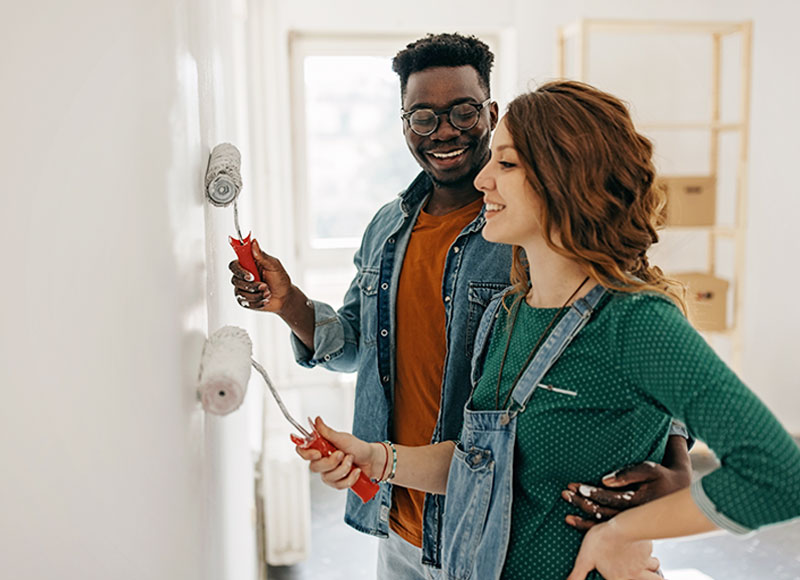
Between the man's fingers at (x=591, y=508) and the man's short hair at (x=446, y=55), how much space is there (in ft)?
2.57

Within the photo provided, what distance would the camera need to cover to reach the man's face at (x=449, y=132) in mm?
1337

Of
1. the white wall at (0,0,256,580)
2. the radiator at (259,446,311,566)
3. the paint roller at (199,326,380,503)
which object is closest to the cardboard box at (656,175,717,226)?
the radiator at (259,446,311,566)

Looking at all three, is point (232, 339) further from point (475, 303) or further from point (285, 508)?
point (285, 508)

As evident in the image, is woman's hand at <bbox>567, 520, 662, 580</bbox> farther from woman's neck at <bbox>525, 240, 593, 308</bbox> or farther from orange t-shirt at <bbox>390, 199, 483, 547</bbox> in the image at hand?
orange t-shirt at <bbox>390, 199, 483, 547</bbox>

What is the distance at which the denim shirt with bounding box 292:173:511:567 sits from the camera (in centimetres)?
127

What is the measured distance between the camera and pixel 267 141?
3.46 metres

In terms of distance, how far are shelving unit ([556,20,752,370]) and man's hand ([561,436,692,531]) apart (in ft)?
9.44

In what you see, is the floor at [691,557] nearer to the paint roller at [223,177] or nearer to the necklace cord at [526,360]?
the necklace cord at [526,360]

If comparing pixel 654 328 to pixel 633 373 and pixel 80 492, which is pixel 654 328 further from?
pixel 80 492

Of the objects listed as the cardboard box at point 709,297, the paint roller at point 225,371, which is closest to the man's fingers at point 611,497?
the paint roller at point 225,371

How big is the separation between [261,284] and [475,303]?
37cm

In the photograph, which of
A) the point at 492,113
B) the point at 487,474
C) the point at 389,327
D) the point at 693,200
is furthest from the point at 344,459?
the point at 693,200

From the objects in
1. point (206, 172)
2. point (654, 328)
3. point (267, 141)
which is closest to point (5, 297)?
point (206, 172)

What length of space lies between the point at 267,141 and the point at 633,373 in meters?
2.84
